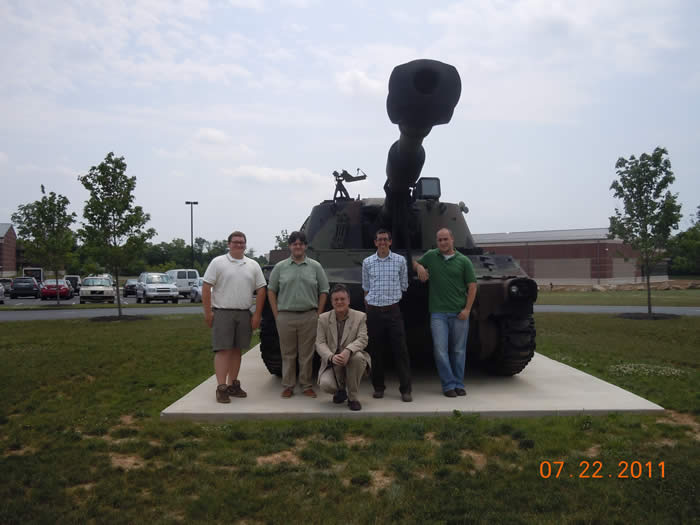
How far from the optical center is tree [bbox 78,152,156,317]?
53.2ft

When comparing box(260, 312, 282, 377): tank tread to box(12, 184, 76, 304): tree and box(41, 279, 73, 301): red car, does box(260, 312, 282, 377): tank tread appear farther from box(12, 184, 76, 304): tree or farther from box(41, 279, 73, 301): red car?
box(41, 279, 73, 301): red car

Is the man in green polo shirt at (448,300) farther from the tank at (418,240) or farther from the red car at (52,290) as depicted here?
the red car at (52,290)

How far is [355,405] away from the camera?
213 inches

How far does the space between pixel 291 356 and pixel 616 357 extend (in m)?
5.25

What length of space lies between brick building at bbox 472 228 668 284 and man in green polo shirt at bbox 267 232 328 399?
1496 inches

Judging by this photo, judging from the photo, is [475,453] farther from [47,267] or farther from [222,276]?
[47,267]

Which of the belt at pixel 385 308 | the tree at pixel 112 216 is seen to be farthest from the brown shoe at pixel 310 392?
the tree at pixel 112 216

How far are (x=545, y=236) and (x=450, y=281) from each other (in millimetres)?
46349

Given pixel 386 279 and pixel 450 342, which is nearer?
pixel 386 279

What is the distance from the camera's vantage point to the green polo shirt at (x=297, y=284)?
5.75 m

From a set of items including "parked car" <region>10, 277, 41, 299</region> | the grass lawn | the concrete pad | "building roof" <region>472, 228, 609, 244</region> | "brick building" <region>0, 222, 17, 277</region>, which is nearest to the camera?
the grass lawn
